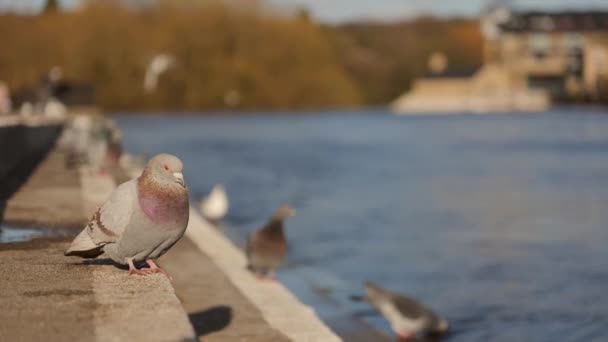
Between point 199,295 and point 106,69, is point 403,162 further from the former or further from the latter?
point 106,69

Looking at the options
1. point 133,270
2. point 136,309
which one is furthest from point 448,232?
point 136,309

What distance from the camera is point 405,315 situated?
35.3 ft

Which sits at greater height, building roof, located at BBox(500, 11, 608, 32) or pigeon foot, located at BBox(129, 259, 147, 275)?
pigeon foot, located at BBox(129, 259, 147, 275)

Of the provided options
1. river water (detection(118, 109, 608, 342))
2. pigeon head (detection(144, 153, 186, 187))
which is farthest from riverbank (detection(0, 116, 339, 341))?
river water (detection(118, 109, 608, 342))

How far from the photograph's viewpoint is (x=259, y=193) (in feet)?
113

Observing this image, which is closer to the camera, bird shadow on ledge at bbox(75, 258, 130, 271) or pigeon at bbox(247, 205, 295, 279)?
bird shadow on ledge at bbox(75, 258, 130, 271)

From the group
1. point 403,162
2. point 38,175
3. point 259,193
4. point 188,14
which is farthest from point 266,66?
point 38,175

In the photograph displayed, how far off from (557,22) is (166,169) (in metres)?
185

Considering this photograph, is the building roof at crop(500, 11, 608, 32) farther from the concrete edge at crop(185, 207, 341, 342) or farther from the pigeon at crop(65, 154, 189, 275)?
the pigeon at crop(65, 154, 189, 275)

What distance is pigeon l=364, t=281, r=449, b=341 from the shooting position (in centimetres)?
1077

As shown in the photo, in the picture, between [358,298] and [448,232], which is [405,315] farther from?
[448,232]

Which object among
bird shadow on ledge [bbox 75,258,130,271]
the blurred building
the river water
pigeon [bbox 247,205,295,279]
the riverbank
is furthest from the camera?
the blurred building

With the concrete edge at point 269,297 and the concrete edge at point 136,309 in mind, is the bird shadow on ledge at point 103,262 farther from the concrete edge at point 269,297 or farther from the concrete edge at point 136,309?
the concrete edge at point 269,297

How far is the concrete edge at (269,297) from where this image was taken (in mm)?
8779
